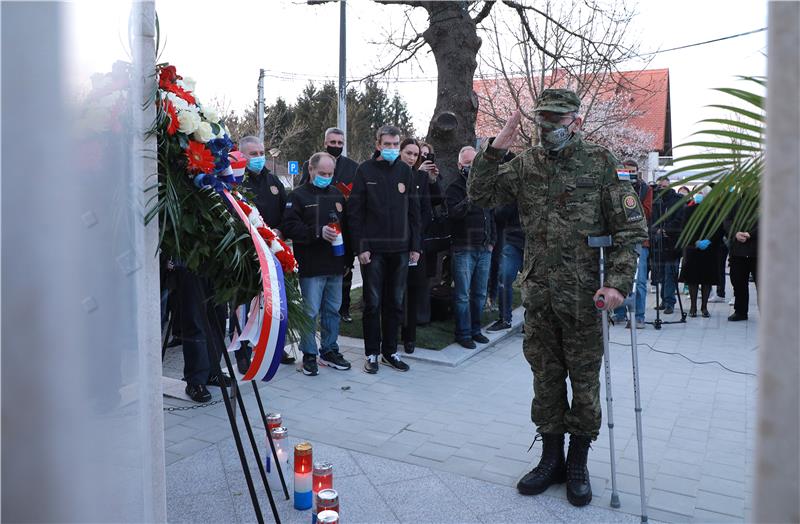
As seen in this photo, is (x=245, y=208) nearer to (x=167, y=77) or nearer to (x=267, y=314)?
(x=267, y=314)

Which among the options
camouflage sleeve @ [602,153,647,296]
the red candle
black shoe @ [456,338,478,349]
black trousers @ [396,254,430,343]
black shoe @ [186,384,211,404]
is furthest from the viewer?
black shoe @ [456,338,478,349]

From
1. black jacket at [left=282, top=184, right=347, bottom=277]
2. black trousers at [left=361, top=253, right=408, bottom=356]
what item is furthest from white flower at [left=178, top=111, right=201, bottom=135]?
black trousers at [left=361, top=253, right=408, bottom=356]

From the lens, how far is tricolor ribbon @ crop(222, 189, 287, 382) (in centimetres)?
313

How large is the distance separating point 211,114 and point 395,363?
4.00 metres

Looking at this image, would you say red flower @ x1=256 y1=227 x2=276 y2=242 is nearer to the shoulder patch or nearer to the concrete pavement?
the concrete pavement

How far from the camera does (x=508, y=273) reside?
8.69 m

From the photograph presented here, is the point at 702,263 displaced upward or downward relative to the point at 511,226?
downward

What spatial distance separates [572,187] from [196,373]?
3332 mm

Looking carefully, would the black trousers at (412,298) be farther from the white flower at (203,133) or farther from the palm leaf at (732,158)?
the palm leaf at (732,158)

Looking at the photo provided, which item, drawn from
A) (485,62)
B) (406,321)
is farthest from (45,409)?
(485,62)

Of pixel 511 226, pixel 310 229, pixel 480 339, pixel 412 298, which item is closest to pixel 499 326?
pixel 480 339

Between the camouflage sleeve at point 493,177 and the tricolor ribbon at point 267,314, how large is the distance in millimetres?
1341

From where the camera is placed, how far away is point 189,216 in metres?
3.03

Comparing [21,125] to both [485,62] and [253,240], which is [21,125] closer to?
[253,240]
